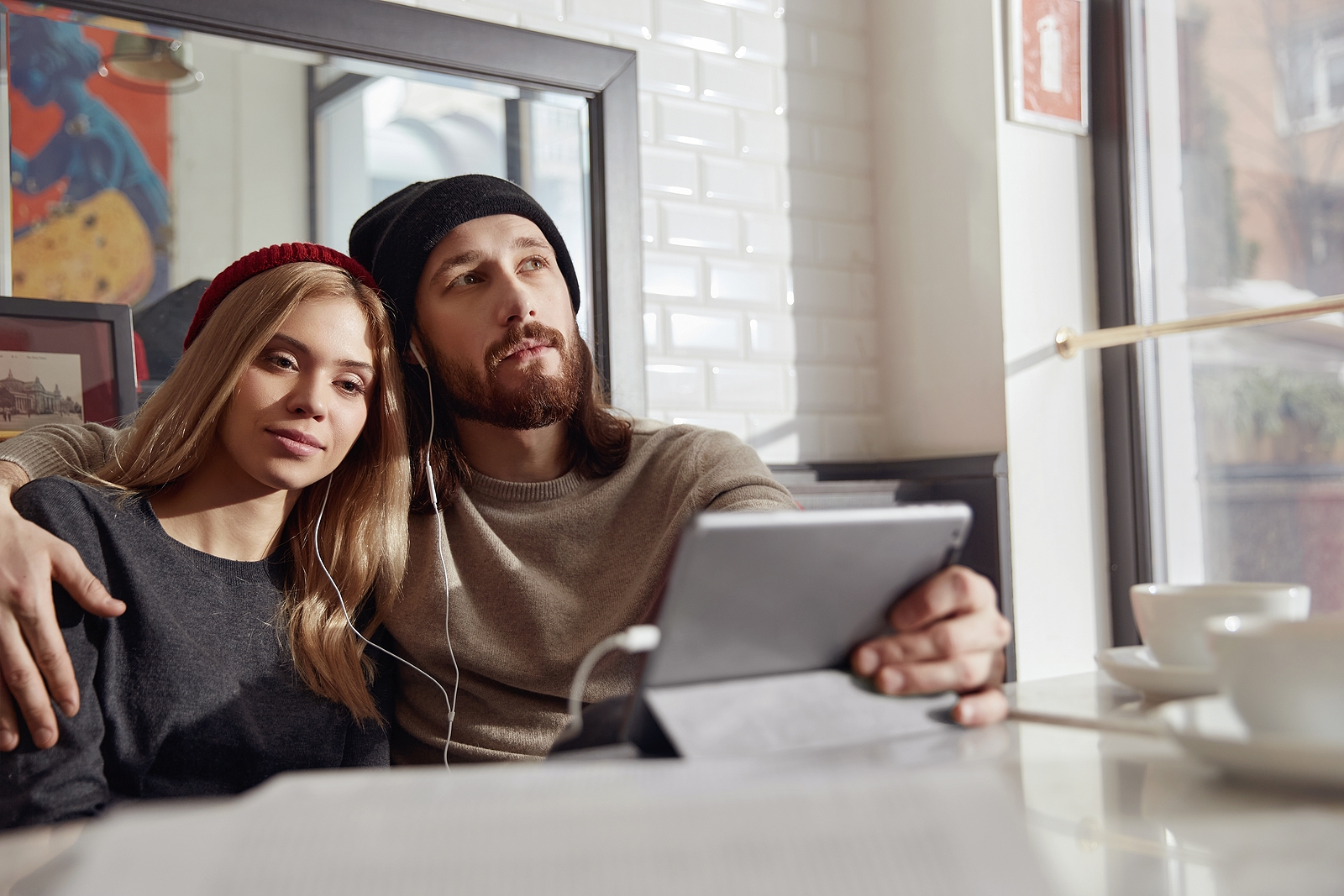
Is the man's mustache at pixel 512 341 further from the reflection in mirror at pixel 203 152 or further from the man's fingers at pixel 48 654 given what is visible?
the man's fingers at pixel 48 654

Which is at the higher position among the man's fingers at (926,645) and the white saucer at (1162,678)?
the man's fingers at (926,645)

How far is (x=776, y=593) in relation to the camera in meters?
0.61

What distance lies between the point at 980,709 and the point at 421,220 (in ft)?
3.64

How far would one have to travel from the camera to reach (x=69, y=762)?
101cm

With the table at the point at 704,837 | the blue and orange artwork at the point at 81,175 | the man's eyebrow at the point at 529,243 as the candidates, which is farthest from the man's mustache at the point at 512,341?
the blue and orange artwork at the point at 81,175

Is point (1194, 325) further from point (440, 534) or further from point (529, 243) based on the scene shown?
point (440, 534)

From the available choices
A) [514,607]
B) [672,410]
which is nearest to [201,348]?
[514,607]

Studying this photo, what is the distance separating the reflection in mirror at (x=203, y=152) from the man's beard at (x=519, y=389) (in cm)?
39

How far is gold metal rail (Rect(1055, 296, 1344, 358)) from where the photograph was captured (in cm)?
175

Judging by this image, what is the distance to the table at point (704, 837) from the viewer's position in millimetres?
381

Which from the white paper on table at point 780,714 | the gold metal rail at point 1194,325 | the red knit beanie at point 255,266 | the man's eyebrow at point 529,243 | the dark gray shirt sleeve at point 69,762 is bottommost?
the dark gray shirt sleeve at point 69,762

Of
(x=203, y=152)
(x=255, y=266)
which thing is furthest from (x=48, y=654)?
(x=203, y=152)

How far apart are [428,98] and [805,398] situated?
117 cm

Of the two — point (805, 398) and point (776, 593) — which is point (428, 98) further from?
point (776, 593)
